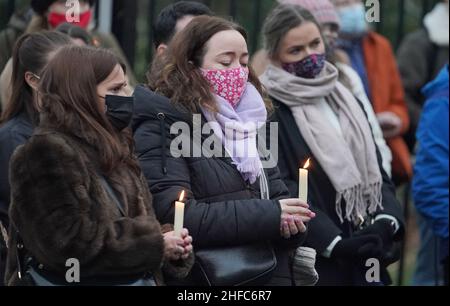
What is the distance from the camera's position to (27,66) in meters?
5.51

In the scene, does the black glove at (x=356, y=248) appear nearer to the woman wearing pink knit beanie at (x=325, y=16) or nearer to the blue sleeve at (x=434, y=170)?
the blue sleeve at (x=434, y=170)

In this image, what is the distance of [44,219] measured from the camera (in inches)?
175

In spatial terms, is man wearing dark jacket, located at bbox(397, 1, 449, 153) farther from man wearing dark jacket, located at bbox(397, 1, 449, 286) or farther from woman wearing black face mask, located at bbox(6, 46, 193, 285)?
woman wearing black face mask, located at bbox(6, 46, 193, 285)

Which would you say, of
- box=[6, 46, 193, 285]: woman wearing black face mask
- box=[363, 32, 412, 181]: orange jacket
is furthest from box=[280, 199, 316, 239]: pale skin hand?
box=[363, 32, 412, 181]: orange jacket

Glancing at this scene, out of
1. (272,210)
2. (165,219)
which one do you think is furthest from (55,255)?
(272,210)

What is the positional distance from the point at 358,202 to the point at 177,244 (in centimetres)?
162

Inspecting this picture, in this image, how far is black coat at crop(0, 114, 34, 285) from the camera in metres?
5.23

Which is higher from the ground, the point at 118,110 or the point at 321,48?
the point at 321,48

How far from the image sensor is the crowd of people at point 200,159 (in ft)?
14.9

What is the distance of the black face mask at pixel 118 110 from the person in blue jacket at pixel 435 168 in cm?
249

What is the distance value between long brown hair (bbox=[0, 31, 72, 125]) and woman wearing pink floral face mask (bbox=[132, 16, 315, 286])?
50cm

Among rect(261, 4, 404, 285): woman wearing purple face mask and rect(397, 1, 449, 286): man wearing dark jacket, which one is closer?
rect(261, 4, 404, 285): woman wearing purple face mask

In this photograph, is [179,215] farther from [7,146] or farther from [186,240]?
[7,146]

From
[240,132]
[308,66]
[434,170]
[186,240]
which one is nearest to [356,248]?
[308,66]
